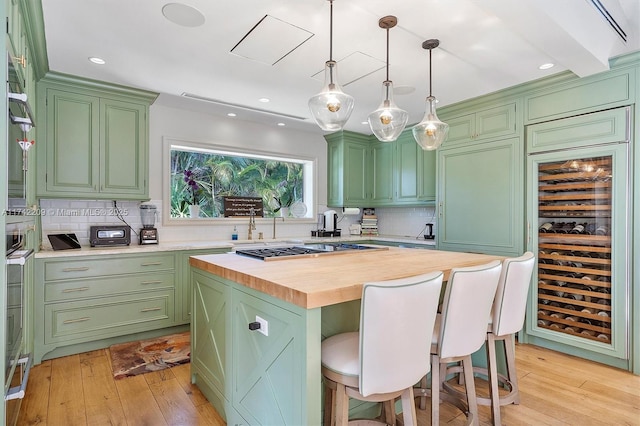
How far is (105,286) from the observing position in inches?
122

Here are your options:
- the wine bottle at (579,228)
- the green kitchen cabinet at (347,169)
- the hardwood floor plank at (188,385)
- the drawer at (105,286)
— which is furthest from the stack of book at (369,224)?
the hardwood floor plank at (188,385)

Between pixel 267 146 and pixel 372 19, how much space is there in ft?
9.30

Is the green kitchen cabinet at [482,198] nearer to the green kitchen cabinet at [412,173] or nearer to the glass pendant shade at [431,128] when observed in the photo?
the green kitchen cabinet at [412,173]

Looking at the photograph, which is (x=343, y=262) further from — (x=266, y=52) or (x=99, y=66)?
(x=99, y=66)

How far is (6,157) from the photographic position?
1471mm

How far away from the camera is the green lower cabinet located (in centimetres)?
134

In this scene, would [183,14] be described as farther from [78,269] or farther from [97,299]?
[97,299]

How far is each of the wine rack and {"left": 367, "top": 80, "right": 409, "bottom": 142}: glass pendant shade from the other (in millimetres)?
1707

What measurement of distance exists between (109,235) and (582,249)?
4372 millimetres

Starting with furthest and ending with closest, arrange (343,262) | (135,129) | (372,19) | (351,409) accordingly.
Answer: (135,129) < (372,19) < (343,262) < (351,409)

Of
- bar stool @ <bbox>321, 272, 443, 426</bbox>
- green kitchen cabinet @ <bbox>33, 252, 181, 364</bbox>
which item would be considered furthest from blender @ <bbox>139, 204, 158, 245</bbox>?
bar stool @ <bbox>321, 272, 443, 426</bbox>

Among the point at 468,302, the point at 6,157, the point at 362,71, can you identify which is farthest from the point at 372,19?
the point at 6,157

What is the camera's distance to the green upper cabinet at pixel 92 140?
3100mm

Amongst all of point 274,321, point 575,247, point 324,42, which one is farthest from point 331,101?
point 575,247
